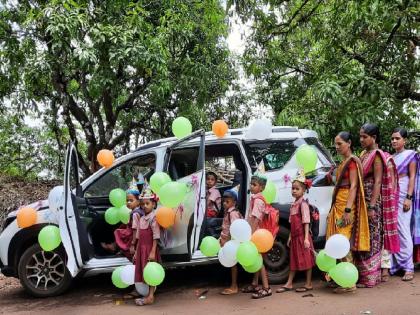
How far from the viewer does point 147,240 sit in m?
4.85

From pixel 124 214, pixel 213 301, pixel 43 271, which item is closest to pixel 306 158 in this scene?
pixel 213 301

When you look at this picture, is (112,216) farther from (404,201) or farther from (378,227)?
(404,201)

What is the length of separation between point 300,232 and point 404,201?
4.51ft

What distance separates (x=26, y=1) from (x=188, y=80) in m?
3.59

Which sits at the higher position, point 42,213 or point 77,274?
point 42,213

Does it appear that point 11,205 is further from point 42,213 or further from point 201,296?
point 201,296

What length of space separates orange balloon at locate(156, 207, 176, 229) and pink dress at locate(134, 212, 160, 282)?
0.38 feet

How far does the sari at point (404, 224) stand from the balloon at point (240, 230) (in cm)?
199

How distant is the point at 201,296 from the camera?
5137mm

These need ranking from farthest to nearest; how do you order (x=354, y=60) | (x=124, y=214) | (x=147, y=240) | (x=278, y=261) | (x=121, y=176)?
(x=354, y=60) → (x=121, y=176) → (x=278, y=261) → (x=124, y=214) → (x=147, y=240)

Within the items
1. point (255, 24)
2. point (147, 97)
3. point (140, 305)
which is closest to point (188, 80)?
point (147, 97)

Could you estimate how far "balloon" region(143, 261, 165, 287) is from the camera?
15.0ft

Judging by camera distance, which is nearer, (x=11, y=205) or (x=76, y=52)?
(x=76, y=52)

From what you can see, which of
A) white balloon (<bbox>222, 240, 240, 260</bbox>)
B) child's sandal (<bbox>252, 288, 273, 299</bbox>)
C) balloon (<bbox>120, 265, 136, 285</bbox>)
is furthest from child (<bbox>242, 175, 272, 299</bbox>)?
balloon (<bbox>120, 265, 136, 285</bbox>)
